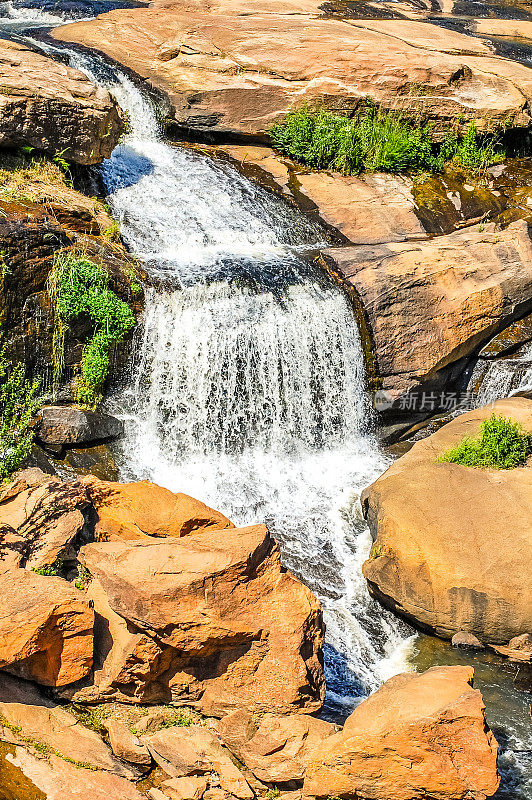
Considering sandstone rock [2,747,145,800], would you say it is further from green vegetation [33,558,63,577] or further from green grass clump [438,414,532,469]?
green grass clump [438,414,532,469]

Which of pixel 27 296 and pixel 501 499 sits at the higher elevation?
pixel 27 296

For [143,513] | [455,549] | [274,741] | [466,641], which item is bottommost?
[466,641]

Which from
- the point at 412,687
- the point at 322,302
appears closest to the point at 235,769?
the point at 412,687

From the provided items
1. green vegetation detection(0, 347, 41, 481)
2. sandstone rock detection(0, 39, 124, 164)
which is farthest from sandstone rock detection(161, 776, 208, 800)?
sandstone rock detection(0, 39, 124, 164)

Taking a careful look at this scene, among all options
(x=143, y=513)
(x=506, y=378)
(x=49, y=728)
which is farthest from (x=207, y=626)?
(x=506, y=378)

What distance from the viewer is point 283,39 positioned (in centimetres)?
1453

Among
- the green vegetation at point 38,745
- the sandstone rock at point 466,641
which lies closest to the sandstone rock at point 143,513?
the green vegetation at point 38,745

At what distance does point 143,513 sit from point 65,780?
2299mm

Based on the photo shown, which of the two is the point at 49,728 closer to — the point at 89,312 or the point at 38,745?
the point at 38,745

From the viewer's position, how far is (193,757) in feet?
16.9

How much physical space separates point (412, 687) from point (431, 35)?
15.1 m

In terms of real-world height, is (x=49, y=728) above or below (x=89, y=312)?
below

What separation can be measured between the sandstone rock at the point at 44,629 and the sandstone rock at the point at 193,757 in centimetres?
73

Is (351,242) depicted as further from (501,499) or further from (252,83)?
(501,499)
